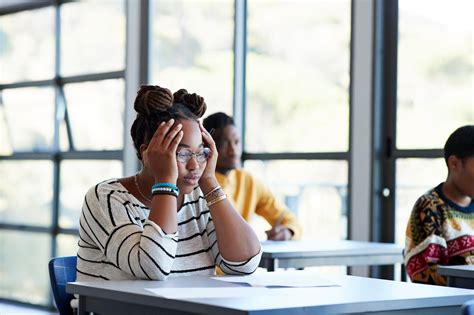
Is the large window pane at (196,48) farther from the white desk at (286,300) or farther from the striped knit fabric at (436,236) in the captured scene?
the white desk at (286,300)

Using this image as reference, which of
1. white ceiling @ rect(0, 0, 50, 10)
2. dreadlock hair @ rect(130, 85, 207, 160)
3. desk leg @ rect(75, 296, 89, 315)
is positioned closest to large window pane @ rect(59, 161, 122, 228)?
white ceiling @ rect(0, 0, 50, 10)

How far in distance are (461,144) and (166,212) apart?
1493 mm

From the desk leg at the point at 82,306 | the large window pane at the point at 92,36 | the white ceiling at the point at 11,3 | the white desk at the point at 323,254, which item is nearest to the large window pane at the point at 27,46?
the white ceiling at the point at 11,3

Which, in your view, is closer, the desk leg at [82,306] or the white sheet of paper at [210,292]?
the white sheet of paper at [210,292]

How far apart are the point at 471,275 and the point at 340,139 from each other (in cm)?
245

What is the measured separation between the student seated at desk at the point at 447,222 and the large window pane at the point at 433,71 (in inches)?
49.0

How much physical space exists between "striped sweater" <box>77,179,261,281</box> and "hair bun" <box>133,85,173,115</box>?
0.74 feet

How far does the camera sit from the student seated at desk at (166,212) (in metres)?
2.34

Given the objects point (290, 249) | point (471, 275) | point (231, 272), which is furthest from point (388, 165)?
point (231, 272)

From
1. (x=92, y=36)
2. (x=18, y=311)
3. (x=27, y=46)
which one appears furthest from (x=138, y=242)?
(x=27, y=46)

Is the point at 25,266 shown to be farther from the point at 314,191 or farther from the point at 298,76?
the point at 298,76

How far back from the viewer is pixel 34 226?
298 inches

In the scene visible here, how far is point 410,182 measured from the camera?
4906 mm

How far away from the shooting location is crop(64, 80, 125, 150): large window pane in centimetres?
684
